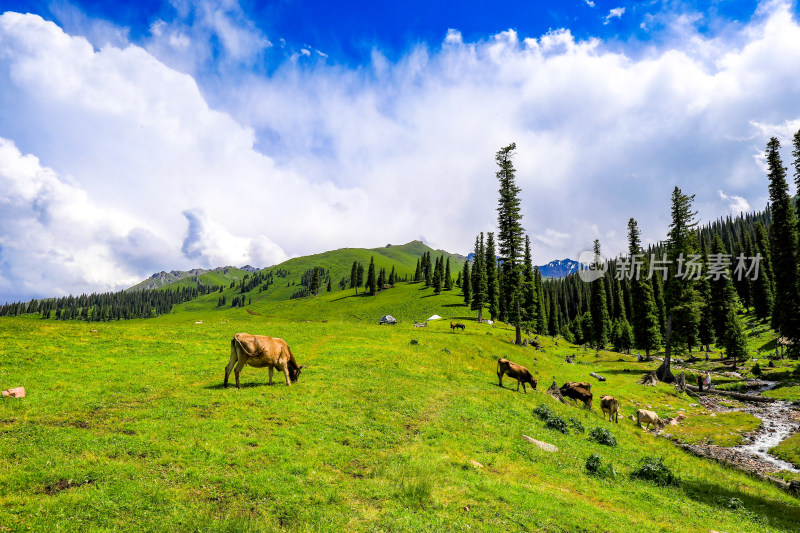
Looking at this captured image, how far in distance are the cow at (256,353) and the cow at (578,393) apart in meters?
23.1

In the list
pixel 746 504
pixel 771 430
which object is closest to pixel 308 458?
pixel 746 504

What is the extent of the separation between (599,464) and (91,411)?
21.5 m

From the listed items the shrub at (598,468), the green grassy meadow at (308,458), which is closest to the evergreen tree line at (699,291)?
the green grassy meadow at (308,458)

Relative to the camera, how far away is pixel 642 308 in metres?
71.2

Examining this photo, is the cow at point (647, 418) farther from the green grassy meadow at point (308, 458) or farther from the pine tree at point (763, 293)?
the pine tree at point (763, 293)

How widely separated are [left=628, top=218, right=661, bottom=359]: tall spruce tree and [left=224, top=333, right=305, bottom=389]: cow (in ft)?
238

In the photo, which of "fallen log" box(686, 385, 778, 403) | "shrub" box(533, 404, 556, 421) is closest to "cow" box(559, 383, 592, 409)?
"shrub" box(533, 404, 556, 421)

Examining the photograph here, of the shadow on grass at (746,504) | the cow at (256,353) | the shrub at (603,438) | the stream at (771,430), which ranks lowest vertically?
the stream at (771,430)

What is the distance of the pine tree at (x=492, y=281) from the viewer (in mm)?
98062

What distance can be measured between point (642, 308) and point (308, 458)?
80708 mm

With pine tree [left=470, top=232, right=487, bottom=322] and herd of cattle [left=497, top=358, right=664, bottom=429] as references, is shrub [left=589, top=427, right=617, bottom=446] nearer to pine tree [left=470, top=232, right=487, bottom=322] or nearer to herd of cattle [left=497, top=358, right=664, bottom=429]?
herd of cattle [left=497, top=358, right=664, bottom=429]

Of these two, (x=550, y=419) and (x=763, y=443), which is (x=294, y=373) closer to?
(x=550, y=419)

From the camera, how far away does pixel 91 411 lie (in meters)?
14.1

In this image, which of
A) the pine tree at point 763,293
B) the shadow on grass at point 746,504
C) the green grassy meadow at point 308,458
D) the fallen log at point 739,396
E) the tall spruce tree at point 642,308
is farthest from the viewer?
the pine tree at point 763,293
